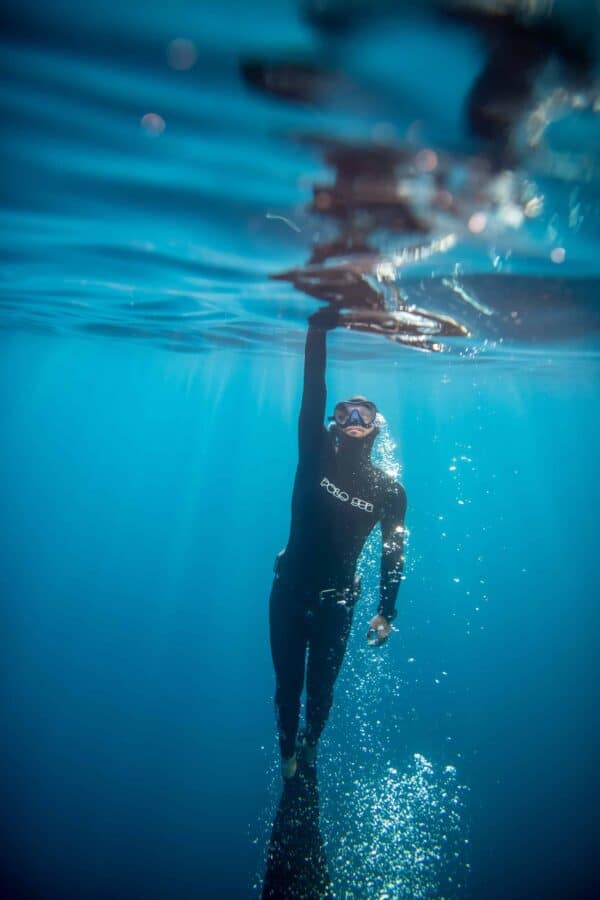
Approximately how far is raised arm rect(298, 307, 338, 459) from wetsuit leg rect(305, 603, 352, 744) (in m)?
2.10

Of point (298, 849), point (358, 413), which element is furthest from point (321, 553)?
point (298, 849)

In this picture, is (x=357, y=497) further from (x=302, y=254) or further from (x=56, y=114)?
(x=56, y=114)

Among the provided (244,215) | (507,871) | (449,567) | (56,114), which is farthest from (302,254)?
(449,567)

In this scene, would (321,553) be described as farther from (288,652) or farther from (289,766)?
(289,766)

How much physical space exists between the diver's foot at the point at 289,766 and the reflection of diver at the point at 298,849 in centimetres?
10

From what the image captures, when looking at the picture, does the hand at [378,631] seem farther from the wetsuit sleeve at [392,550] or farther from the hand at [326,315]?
the hand at [326,315]

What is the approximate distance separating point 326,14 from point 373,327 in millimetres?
9365

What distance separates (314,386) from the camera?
17.8 ft

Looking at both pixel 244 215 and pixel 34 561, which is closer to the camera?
pixel 244 215

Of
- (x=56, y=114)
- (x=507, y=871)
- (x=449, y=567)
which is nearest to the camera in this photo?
(x=56, y=114)

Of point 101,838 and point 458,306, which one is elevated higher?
point 458,306

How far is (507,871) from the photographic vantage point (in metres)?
9.30

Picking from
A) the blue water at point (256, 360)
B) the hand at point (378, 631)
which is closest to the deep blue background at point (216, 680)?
the blue water at point (256, 360)

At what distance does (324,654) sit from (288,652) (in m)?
0.46
